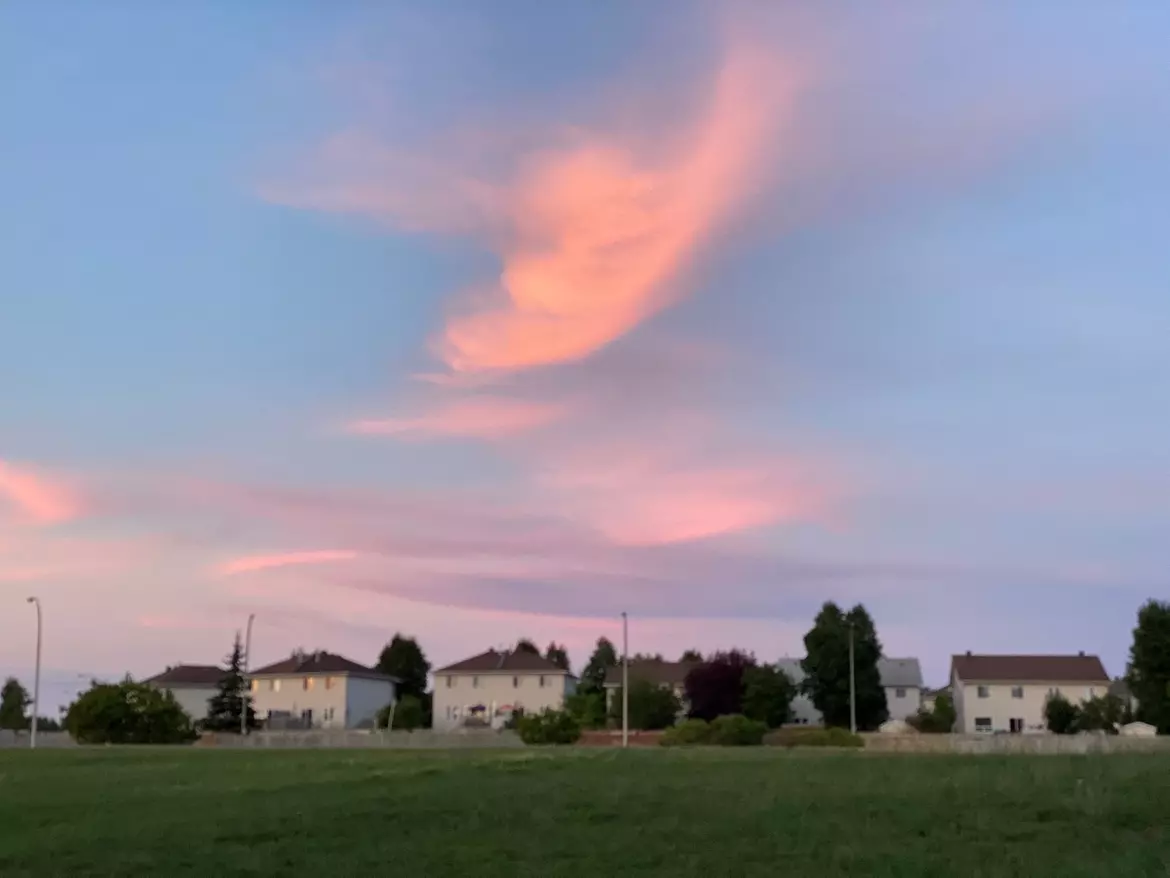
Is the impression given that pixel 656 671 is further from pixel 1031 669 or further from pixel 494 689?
pixel 1031 669

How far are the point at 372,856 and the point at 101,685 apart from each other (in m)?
66.3

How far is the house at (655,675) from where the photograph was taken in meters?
94.6

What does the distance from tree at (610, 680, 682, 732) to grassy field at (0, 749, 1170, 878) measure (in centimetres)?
5839

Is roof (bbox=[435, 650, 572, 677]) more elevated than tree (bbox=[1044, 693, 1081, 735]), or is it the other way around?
roof (bbox=[435, 650, 572, 677])

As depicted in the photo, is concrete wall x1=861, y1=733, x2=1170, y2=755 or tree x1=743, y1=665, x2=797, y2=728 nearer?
concrete wall x1=861, y1=733, x2=1170, y2=755

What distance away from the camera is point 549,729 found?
2574 inches

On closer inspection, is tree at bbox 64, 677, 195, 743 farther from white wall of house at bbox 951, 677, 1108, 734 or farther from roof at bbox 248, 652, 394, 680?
white wall of house at bbox 951, 677, 1108, 734

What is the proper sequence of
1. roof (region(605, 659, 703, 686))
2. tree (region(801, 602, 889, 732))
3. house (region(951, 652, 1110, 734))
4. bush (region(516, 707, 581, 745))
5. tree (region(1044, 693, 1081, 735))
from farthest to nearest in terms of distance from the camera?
roof (region(605, 659, 703, 686))
house (region(951, 652, 1110, 734))
tree (region(801, 602, 889, 732))
tree (region(1044, 693, 1081, 735))
bush (region(516, 707, 581, 745))

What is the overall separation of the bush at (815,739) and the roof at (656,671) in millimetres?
40254

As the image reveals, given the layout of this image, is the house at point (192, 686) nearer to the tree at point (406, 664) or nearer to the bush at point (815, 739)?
the tree at point (406, 664)

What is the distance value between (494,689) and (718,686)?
84.4 feet

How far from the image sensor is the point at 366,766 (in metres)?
31.2

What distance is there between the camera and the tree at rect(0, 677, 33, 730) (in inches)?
4495

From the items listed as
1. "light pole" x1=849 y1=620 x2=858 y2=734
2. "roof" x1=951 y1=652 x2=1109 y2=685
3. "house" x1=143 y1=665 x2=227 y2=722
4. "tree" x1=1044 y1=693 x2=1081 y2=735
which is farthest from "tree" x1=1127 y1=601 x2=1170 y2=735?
"house" x1=143 y1=665 x2=227 y2=722
